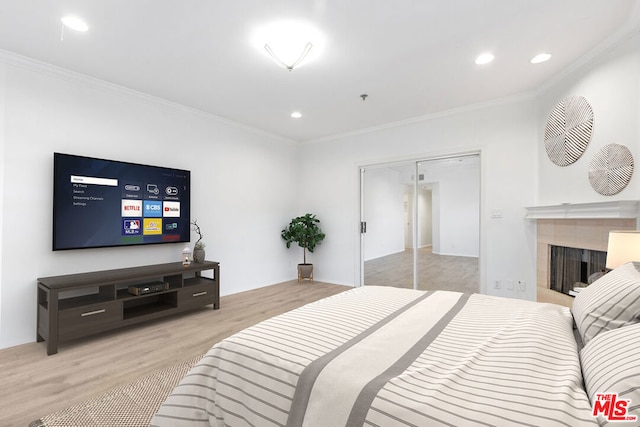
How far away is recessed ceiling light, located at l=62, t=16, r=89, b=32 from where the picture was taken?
2.28 m

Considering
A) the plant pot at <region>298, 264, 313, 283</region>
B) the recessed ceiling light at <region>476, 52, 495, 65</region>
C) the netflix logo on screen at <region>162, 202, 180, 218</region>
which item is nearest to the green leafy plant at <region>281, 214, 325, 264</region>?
the plant pot at <region>298, 264, 313, 283</region>

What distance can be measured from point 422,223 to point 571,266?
1.88 meters

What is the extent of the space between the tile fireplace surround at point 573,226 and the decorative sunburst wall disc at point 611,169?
0.20 metres

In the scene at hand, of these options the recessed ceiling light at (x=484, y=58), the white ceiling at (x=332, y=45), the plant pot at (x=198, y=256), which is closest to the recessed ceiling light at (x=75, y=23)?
the white ceiling at (x=332, y=45)

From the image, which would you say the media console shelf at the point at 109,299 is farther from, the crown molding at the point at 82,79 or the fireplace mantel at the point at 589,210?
the fireplace mantel at the point at 589,210

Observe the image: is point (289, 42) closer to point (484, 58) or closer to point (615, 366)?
point (484, 58)

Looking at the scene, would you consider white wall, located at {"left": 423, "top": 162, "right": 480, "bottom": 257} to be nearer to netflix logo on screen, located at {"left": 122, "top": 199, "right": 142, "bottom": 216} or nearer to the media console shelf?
the media console shelf

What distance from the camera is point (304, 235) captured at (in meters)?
5.39

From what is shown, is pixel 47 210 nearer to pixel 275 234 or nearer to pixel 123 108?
pixel 123 108

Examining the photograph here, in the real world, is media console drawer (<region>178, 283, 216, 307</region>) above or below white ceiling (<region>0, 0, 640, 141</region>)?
below

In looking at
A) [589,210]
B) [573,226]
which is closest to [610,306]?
[589,210]

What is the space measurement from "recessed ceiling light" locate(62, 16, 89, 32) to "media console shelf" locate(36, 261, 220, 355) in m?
2.10

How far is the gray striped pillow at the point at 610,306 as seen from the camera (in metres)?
1.18

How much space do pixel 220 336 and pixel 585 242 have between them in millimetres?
3620
